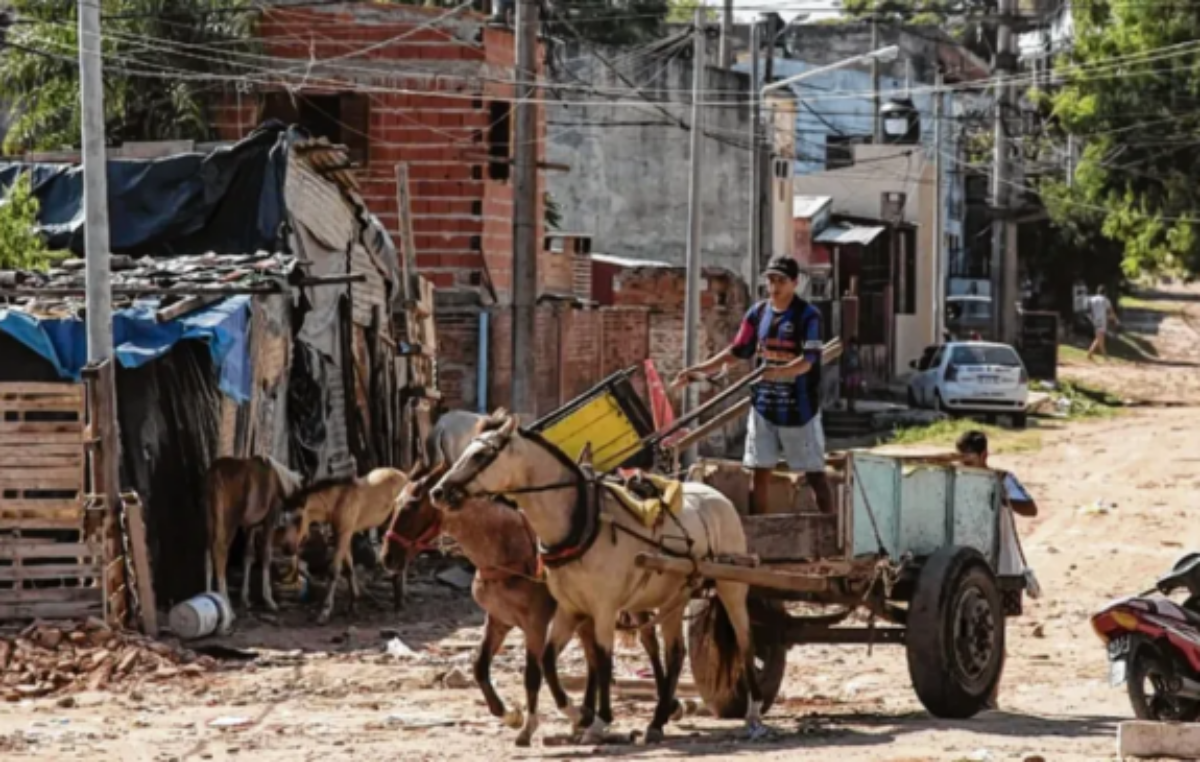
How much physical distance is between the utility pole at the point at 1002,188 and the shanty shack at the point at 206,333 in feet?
86.7

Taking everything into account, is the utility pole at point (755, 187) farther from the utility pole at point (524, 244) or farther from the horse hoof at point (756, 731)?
the horse hoof at point (756, 731)

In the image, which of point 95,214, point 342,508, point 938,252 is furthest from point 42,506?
point 938,252

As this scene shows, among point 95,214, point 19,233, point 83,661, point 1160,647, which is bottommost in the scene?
point 83,661

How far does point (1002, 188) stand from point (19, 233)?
106 feet

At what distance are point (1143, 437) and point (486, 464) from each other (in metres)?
30.2

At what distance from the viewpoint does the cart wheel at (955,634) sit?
43.6 ft

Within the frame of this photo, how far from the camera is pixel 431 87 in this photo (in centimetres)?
3284

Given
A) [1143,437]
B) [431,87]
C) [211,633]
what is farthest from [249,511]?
[1143,437]

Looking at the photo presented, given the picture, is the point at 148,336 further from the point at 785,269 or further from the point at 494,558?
the point at 785,269

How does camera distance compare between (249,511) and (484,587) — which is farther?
(249,511)

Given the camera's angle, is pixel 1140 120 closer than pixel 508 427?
No

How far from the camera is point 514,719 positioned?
42.6 feet

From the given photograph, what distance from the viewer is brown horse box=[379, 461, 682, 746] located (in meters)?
12.8

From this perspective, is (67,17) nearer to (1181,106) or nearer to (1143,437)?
(1143,437)
